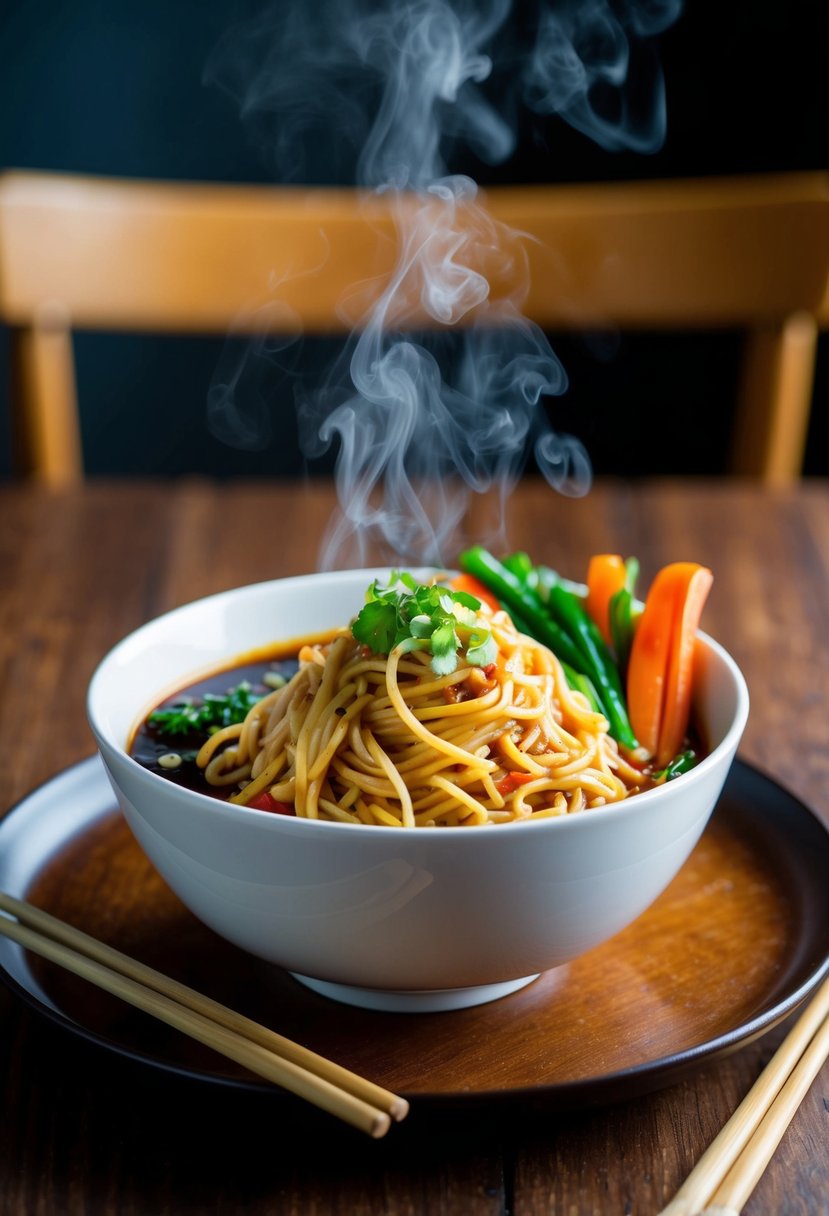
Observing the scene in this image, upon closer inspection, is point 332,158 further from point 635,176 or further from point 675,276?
point 675,276

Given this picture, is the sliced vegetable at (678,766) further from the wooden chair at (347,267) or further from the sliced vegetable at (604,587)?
the wooden chair at (347,267)

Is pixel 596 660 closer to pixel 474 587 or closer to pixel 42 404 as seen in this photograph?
pixel 474 587

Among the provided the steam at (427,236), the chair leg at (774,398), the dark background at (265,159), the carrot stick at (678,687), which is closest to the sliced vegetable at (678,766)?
the carrot stick at (678,687)

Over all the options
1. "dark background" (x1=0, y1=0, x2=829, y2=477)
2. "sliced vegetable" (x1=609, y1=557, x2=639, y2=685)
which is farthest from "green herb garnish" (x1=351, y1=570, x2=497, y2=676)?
"dark background" (x1=0, y1=0, x2=829, y2=477)

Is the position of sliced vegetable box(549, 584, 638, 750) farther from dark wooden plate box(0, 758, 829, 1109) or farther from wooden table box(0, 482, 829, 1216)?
wooden table box(0, 482, 829, 1216)

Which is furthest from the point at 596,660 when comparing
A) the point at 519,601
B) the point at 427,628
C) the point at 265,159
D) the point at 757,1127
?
the point at 265,159

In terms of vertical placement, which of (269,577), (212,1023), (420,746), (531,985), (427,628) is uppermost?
(427,628)
